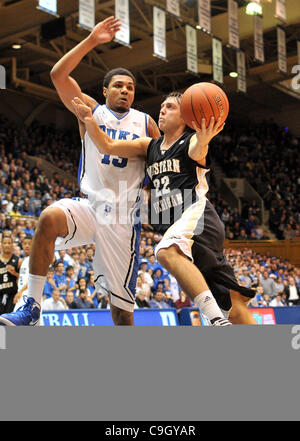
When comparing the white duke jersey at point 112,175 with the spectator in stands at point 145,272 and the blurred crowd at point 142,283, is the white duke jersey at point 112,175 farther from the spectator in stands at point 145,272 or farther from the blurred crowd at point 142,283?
the spectator in stands at point 145,272

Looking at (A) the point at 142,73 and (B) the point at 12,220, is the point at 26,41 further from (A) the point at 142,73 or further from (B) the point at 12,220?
(B) the point at 12,220

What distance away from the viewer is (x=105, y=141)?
12.0ft

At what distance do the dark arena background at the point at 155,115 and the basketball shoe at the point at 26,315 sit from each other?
14.0ft

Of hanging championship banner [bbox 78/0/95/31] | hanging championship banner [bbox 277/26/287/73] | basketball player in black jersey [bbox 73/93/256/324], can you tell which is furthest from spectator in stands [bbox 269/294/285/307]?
basketball player in black jersey [bbox 73/93/256/324]

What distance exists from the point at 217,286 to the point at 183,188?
0.63m

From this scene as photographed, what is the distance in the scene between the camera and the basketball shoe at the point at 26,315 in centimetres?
307

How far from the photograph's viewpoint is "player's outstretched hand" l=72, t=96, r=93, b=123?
11.8 ft

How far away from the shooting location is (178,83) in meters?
22.5

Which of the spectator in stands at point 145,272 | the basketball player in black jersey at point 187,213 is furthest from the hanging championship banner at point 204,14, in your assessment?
the basketball player in black jersey at point 187,213

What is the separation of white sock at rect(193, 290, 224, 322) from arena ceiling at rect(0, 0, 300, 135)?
11.1 metres

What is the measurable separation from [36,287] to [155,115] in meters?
21.2

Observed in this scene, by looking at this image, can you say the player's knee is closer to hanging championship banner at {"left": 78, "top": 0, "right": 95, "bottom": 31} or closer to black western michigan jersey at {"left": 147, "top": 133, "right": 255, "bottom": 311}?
black western michigan jersey at {"left": 147, "top": 133, "right": 255, "bottom": 311}

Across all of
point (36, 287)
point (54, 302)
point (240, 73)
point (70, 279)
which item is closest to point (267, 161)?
point (240, 73)

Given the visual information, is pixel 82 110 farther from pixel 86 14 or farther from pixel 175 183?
pixel 86 14
